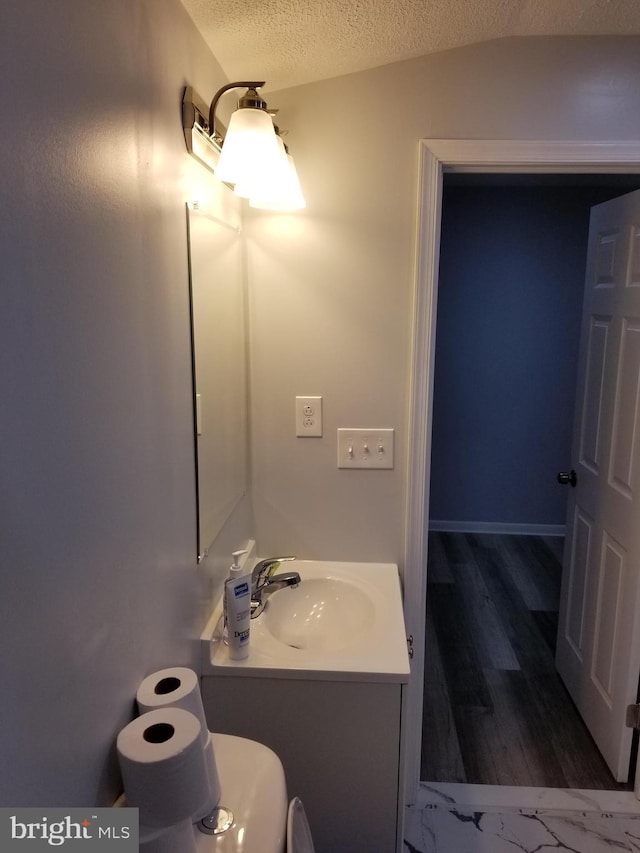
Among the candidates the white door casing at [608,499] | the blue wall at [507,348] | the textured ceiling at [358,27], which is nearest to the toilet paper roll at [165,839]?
the textured ceiling at [358,27]

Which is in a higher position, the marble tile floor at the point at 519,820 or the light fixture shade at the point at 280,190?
the light fixture shade at the point at 280,190

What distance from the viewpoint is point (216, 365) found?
5.16 ft

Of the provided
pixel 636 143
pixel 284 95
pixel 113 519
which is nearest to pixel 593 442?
pixel 636 143

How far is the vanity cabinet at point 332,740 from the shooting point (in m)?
1.50

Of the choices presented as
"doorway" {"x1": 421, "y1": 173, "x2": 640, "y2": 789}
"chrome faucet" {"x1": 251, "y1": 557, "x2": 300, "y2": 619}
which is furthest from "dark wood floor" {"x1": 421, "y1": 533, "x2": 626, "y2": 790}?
"chrome faucet" {"x1": 251, "y1": 557, "x2": 300, "y2": 619}

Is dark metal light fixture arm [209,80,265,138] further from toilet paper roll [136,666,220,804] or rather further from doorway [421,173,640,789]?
doorway [421,173,640,789]

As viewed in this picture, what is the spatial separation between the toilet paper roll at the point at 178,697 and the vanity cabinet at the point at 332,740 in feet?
1.33

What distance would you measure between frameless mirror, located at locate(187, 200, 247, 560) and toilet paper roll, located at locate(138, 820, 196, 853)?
1.93ft

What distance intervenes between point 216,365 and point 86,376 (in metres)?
0.71

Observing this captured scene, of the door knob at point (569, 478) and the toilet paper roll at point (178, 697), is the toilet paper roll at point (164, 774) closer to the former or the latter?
the toilet paper roll at point (178, 697)

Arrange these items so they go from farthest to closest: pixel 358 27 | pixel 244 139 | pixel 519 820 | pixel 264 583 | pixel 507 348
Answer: pixel 507 348, pixel 519 820, pixel 264 583, pixel 358 27, pixel 244 139

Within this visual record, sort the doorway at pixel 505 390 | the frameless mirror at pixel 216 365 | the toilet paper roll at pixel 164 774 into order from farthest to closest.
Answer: the doorway at pixel 505 390, the frameless mirror at pixel 216 365, the toilet paper roll at pixel 164 774

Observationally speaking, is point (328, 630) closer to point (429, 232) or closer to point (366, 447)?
point (366, 447)

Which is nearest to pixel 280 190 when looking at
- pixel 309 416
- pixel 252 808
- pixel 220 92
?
pixel 220 92
